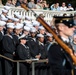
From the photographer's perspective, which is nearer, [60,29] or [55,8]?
[60,29]

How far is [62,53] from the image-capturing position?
18.0 ft

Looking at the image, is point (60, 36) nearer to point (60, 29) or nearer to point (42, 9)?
point (60, 29)

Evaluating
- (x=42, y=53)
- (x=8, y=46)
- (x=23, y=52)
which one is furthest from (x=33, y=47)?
(x=8, y=46)

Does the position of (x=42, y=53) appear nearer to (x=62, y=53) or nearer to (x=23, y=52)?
(x=23, y=52)

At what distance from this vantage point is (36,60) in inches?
463

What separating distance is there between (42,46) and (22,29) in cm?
75

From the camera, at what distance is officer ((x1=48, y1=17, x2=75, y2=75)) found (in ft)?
18.0

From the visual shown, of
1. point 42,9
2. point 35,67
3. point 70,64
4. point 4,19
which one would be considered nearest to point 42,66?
point 35,67

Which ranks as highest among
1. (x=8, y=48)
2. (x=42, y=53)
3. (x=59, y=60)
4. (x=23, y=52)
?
(x=59, y=60)

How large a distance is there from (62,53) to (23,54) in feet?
20.2

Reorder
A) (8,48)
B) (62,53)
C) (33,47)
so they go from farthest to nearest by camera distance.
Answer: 1. (33,47)
2. (8,48)
3. (62,53)

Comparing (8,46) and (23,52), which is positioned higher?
(8,46)

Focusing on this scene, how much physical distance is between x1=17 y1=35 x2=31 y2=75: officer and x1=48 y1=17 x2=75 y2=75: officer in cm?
589

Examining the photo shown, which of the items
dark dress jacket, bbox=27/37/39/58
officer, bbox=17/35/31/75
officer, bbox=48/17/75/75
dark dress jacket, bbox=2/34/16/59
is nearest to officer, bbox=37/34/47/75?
dark dress jacket, bbox=27/37/39/58
